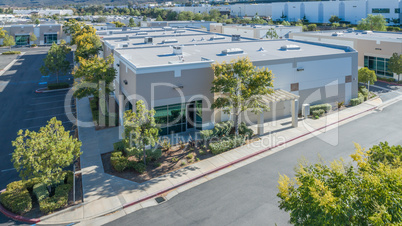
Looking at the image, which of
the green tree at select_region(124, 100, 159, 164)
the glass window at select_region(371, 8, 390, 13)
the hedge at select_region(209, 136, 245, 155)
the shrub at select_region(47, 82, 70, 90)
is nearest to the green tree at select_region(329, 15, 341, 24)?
the glass window at select_region(371, 8, 390, 13)

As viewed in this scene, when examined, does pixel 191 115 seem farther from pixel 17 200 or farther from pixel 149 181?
pixel 17 200

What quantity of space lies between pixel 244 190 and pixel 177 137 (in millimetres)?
9189

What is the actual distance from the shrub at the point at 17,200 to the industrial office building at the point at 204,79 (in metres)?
9.79

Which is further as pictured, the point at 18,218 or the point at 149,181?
the point at 149,181

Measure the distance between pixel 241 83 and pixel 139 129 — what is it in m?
9.18

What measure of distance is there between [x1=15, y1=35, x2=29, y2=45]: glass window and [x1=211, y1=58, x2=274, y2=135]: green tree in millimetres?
90233

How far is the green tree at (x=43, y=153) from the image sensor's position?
14953 millimetres

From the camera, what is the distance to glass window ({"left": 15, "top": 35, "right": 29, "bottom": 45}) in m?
89.6

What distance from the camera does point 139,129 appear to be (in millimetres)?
18562

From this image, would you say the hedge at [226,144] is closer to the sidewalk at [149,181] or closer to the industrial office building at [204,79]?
the sidewalk at [149,181]

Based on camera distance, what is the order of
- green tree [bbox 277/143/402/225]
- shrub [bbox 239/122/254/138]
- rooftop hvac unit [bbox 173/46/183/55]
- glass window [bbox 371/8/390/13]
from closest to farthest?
1. green tree [bbox 277/143/402/225]
2. shrub [bbox 239/122/254/138]
3. rooftop hvac unit [bbox 173/46/183/55]
4. glass window [bbox 371/8/390/13]

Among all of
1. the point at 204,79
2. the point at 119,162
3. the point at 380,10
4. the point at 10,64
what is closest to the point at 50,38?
the point at 10,64

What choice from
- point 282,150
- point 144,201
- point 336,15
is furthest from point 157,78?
point 336,15

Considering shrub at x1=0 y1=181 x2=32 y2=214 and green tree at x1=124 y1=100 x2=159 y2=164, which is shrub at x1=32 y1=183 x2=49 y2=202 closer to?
shrub at x1=0 y1=181 x2=32 y2=214
